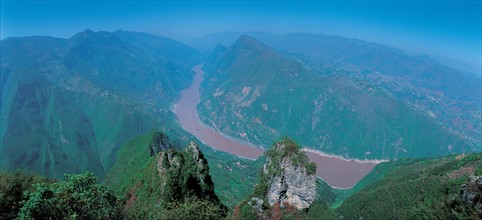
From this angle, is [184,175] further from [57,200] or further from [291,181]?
[57,200]

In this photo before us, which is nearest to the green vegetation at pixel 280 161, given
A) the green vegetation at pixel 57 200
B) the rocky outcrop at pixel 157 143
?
the green vegetation at pixel 57 200

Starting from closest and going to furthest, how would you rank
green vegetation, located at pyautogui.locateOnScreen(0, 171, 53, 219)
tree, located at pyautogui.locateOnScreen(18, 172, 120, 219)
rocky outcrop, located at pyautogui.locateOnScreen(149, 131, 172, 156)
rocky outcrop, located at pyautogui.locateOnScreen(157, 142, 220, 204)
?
tree, located at pyautogui.locateOnScreen(18, 172, 120, 219)
green vegetation, located at pyautogui.locateOnScreen(0, 171, 53, 219)
rocky outcrop, located at pyautogui.locateOnScreen(157, 142, 220, 204)
rocky outcrop, located at pyautogui.locateOnScreen(149, 131, 172, 156)

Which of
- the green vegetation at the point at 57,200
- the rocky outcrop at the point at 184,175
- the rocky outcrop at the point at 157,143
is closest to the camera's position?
the green vegetation at the point at 57,200

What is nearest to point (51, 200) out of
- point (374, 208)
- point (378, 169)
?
point (374, 208)

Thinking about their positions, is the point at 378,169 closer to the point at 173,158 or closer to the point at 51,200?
the point at 173,158

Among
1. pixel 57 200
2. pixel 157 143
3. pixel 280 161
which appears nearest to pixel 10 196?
pixel 57 200

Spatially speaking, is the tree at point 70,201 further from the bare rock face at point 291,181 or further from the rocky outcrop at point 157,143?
the rocky outcrop at point 157,143

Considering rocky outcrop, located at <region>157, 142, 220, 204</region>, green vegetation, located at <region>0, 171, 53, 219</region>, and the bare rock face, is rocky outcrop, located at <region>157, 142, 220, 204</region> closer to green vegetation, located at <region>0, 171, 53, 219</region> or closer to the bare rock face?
the bare rock face

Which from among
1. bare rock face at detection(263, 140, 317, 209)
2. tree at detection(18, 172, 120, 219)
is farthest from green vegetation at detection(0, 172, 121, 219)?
bare rock face at detection(263, 140, 317, 209)
